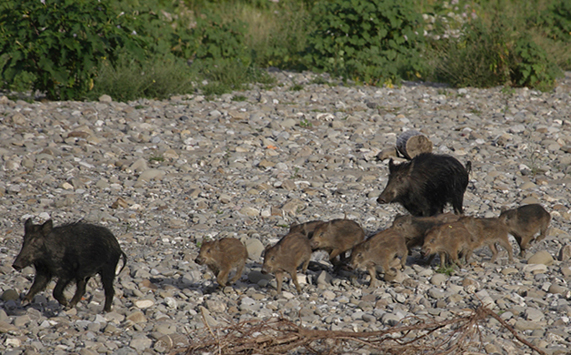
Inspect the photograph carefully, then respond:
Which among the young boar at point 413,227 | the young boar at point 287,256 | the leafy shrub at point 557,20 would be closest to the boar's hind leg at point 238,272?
the young boar at point 287,256

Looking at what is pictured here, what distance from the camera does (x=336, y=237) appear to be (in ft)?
19.1

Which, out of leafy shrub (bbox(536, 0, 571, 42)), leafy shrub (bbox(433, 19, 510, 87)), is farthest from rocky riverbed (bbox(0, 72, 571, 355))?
leafy shrub (bbox(536, 0, 571, 42))

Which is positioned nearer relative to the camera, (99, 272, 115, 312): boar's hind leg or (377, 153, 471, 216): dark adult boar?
(99, 272, 115, 312): boar's hind leg

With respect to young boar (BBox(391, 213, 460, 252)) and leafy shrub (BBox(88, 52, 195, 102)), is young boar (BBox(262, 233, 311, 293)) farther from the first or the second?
leafy shrub (BBox(88, 52, 195, 102))

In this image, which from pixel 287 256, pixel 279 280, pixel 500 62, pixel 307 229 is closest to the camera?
pixel 287 256

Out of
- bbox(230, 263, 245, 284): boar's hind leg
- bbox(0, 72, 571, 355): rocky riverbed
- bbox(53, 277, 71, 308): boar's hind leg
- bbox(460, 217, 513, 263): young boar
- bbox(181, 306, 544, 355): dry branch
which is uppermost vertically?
bbox(181, 306, 544, 355): dry branch

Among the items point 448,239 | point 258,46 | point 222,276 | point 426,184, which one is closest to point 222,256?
point 222,276

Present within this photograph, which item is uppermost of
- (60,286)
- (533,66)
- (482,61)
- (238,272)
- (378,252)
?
(378,252)

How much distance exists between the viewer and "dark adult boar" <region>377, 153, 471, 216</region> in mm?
7094

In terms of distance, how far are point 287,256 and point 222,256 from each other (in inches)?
21.5

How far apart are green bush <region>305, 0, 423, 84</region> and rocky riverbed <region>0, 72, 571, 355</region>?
69 cm

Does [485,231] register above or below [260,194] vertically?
above

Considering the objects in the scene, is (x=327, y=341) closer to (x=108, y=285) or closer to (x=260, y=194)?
(x=108, y=285)

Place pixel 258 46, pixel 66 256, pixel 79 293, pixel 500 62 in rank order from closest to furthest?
pixel 66 256 → pixel 79 293 → pixel 500 62 → pixel 258 46
